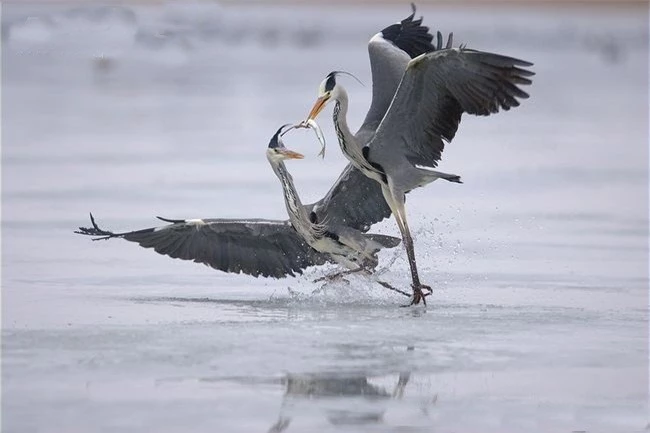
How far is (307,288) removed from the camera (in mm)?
9984

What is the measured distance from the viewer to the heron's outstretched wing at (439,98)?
911 cm

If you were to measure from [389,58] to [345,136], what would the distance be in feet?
3.14

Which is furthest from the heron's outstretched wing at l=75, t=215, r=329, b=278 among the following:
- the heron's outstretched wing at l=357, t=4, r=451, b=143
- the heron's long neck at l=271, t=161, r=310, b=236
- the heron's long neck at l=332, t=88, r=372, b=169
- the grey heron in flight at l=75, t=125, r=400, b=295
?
the heron's outstretched wing at l=357, t=4, r=451, b=143

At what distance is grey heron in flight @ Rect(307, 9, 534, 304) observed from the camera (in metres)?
9.13

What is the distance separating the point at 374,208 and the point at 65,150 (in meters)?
6.46

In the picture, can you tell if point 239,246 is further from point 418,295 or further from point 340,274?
point 418,295

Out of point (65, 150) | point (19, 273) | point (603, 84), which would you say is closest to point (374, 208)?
point (19, 273)

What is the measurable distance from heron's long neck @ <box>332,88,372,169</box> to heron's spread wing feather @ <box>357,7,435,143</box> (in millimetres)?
186

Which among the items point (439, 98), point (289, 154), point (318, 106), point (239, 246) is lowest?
point (239, 246)

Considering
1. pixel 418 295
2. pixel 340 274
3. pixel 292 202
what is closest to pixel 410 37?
pixel 292 202

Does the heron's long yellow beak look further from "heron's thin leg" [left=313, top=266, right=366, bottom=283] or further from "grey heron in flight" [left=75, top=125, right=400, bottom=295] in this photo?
"heron's thin leg" [left=313, top=266, right=366, bottom=283]

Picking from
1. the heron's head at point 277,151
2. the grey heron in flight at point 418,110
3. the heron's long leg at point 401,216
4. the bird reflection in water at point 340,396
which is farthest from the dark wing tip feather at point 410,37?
the bird reflection in water at point 340,396

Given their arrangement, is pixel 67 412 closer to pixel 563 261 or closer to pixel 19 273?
pixel 19 273

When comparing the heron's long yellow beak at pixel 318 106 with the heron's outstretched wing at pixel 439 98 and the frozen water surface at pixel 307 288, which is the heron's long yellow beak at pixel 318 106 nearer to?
the heron's outstretched wing at pixel 439 98
